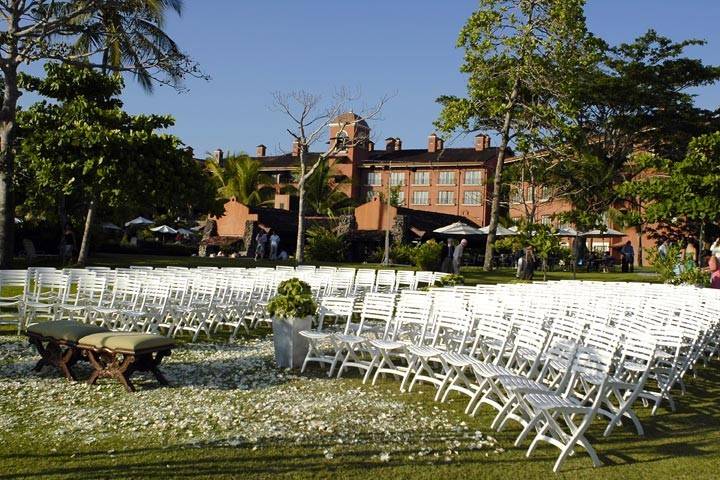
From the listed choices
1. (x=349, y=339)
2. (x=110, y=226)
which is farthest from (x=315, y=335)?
(x=110, y=226)

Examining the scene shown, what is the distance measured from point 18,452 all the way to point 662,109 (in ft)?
117

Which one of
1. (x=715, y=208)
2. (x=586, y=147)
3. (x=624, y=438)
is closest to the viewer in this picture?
(x=624, y=438)

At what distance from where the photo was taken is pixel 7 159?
18.2m

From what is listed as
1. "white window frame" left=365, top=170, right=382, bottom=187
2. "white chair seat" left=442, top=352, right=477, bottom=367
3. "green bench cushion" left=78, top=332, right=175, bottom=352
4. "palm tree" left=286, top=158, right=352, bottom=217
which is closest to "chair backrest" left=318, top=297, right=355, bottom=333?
"white chair seat" left=442, top=352, right=477, bottom=367

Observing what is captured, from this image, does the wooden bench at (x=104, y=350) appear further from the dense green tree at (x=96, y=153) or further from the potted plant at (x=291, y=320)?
the dense green tree at (x=96, y=153)

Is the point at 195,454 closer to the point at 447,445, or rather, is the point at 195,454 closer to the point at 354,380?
→ the point at 447,445

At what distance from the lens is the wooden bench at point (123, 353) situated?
7.95 meters

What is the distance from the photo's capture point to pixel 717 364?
11.3 metres

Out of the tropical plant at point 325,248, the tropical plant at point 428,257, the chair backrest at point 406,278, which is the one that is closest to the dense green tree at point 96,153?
the chair backrest at point 406,278

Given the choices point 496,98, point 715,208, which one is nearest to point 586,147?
point 496,98

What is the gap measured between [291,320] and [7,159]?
11.8 m

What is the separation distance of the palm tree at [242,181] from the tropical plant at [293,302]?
4587cm

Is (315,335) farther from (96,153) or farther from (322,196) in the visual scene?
(322,196)

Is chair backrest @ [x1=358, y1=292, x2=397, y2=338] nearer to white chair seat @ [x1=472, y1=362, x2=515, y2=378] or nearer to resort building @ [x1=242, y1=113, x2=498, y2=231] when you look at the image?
white chair seat @ [x1=472, y1=362, x2=515, y2=378]
